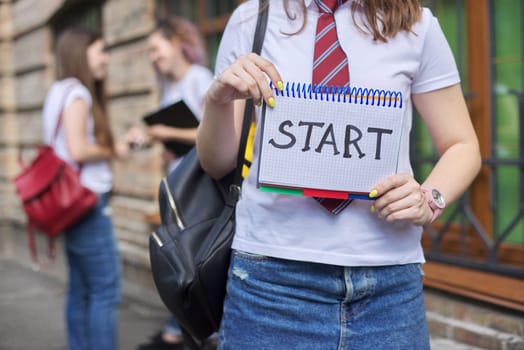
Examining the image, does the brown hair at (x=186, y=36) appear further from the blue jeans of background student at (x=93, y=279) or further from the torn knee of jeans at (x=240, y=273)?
the torn knee of jeans at (x=240, y=273)

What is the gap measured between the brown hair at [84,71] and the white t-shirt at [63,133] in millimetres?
49

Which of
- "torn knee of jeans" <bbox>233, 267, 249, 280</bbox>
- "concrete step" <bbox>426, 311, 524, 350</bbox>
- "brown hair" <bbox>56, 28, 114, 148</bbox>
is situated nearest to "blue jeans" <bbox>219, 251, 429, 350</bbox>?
"torn knee of jeans" <bbox>233, 267, 249, 280</bbox>

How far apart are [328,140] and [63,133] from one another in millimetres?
2452

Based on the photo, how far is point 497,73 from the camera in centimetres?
346

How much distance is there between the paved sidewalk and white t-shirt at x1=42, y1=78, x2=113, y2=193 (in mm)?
1378

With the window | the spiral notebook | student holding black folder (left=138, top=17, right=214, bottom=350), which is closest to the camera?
the spiral notebook

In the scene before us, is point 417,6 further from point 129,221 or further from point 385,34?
point 129,221

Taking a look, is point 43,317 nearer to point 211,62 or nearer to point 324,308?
point 211,62

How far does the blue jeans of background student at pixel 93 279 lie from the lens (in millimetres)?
3559

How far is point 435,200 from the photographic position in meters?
1.49

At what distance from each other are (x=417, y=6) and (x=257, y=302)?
72 centimetres

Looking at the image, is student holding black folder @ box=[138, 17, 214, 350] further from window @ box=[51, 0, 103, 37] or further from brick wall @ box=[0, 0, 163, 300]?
window @ box=[51, 0, 103, 37]

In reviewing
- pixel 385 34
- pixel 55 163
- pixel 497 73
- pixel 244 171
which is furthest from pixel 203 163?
pixel 497 73

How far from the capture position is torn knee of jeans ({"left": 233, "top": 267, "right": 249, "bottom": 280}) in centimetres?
155
